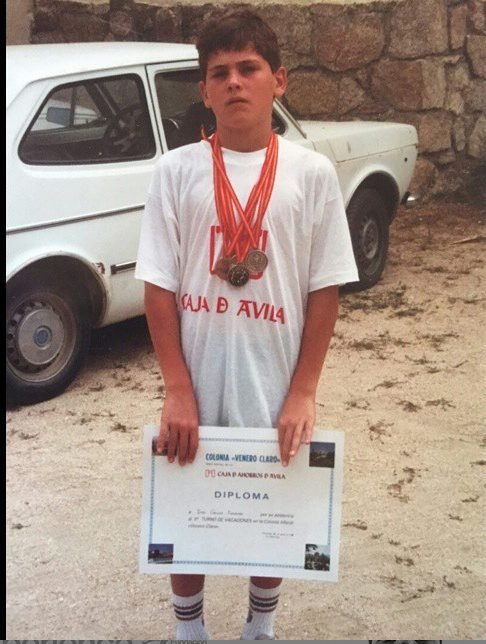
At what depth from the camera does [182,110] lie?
2.67m

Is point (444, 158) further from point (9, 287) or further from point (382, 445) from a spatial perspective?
point (9, 287)

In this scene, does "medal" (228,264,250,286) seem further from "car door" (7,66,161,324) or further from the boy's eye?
→ "car door" (7,66,161,324)

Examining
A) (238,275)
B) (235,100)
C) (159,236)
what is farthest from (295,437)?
(235,100)

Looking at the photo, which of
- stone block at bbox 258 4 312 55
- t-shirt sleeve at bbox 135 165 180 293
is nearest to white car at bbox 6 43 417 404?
stone block at bbox 258 4 312 55

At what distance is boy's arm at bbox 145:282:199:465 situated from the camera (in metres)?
1.43

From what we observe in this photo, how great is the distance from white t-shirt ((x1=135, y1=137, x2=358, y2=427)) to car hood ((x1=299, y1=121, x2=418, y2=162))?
4.65ft

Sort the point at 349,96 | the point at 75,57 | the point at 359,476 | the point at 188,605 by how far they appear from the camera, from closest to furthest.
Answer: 1. the point at 188,605
2. the point at 359,476
3. the point at 75,57
4. the point at 349,96

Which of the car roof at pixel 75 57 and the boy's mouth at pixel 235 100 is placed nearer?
the boy's mouth at pixel 235 100

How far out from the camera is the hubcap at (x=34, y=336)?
8.00 feet

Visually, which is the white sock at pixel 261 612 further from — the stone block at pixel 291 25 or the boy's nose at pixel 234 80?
the stone block at pixel 291 25

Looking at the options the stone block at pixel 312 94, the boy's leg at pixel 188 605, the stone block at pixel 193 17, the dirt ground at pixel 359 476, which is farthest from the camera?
the stone block at pixel 312 94

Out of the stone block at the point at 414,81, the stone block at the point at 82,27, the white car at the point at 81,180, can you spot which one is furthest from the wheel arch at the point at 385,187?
the stone block at the point at 82,27

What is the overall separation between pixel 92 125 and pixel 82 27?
281mm

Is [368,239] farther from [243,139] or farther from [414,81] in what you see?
[243,139]
